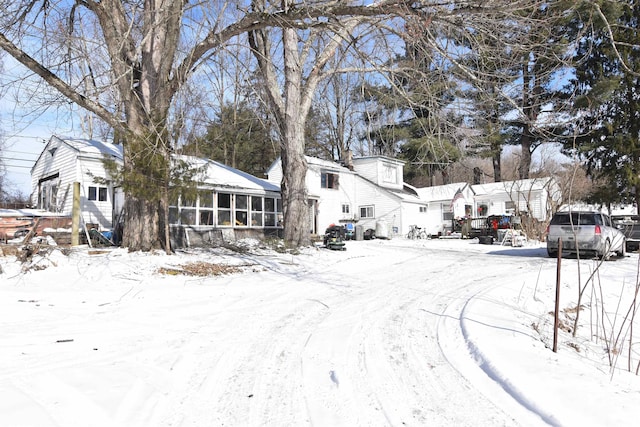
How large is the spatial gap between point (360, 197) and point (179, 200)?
15.4 metres

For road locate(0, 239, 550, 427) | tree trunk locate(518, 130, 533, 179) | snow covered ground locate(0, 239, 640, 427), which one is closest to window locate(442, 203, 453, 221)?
tree trunk locate(518, 130, 533, 179)

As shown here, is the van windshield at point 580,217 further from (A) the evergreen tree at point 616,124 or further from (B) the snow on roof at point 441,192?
(B) the snow on roof at point 441,192

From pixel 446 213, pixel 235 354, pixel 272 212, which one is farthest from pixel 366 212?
pixel 235 354

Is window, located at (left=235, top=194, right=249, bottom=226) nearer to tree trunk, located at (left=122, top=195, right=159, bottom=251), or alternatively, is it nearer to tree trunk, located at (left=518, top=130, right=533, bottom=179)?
tree trunk, located at (left=122, top=195, right=159, bottom=251)

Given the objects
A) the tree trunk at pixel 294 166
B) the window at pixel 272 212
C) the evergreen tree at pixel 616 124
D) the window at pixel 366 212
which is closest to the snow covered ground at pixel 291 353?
the tree trunk at pixel 294 166

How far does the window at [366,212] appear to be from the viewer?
27.4m

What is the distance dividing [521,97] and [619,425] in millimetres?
5880

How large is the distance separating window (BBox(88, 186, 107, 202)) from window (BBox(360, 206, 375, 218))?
16334mm

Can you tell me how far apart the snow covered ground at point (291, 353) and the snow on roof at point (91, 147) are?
963 centimetres

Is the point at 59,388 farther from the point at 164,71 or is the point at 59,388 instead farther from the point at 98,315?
the point at 164,71

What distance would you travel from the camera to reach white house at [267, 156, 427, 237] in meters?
25.3

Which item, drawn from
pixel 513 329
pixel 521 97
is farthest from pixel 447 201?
pixel 513 329

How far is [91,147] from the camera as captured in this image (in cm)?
1705

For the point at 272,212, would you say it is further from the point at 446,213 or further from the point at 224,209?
the point at 446,213
